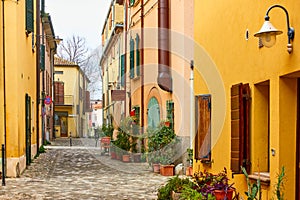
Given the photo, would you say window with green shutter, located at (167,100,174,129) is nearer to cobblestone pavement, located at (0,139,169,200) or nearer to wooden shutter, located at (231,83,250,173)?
cobblestone pavement, located at (0,139,169,200)

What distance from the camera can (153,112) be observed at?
1664 cm

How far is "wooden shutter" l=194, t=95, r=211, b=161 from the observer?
9.20 metres

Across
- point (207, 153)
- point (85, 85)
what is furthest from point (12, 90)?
point (85, 85)

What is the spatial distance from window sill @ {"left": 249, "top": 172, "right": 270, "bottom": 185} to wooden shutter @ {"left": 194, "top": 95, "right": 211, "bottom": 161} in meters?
2.31

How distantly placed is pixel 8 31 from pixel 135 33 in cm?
808

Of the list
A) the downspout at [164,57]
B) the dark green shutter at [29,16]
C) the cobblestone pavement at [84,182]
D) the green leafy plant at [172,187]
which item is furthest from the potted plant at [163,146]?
the dark green shutter at [29,16]

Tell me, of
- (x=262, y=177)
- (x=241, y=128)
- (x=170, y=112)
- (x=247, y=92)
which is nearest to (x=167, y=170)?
(x=170, y=112)

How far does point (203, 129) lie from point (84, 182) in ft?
12.4

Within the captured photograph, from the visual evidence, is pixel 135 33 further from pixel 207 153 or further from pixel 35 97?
pixel 207 153

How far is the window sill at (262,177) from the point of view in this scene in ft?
20.8

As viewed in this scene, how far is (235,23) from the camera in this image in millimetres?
7539

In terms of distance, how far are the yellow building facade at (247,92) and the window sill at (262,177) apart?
0.02 metres

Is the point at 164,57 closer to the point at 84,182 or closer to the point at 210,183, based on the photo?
the point at 84,182

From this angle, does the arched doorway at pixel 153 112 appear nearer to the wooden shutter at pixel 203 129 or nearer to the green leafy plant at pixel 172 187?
the wooden shutter at pixel 203 129
